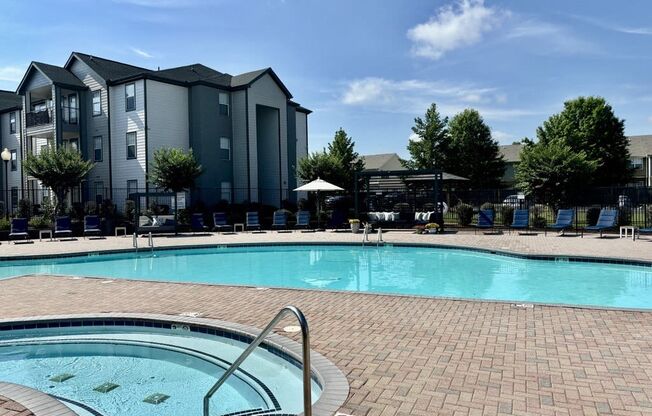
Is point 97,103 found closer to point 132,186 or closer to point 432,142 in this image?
point 132,186

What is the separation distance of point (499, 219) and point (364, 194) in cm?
710

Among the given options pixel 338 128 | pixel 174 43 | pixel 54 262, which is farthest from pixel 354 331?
pixel 338 128

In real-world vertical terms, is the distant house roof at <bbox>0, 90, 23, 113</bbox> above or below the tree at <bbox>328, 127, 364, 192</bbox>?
above

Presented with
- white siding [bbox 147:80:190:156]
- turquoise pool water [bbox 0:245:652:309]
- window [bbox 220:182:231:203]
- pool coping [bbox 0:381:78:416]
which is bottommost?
turquoise pool water [bbox 0:245:652:309]

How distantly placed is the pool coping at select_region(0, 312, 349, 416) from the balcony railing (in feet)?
85.4

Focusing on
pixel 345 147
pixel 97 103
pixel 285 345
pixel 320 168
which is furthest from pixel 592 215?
pixel 97 103

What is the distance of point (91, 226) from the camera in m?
21.8

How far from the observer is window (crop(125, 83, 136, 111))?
26.4 m

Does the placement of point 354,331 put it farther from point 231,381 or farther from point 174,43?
point 174,43

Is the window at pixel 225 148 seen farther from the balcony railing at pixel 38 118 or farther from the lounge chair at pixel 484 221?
the lounge chair at pixel 484 221

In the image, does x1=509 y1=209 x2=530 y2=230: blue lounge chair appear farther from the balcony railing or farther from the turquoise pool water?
the balcony railing

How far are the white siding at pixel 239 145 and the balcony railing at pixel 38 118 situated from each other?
10.9 m

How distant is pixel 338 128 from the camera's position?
1580 inches

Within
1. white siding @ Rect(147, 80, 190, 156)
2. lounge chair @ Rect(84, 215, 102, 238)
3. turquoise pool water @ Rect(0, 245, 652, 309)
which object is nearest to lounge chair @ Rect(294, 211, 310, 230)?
turquoise pool water @ Rect(0, 245, 652, 309)
